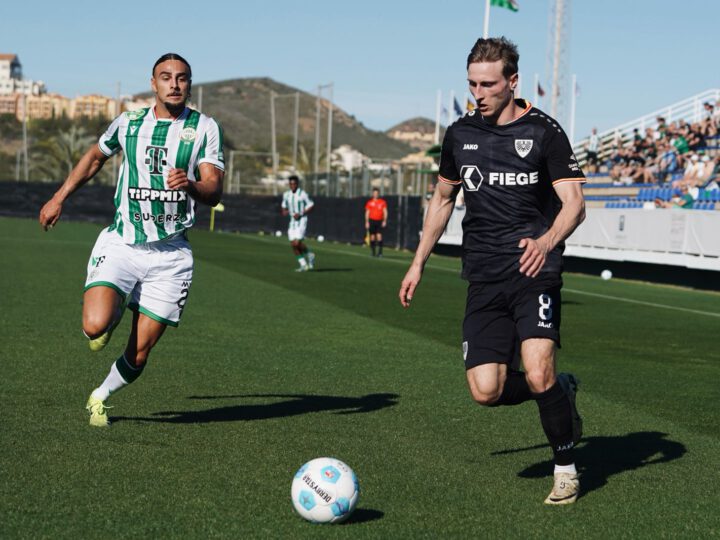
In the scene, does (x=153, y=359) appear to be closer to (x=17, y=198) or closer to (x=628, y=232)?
(x=628, y=232)

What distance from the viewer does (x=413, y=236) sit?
4206cm

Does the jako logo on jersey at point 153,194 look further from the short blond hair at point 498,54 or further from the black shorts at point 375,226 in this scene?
the black shorts at point 375,226

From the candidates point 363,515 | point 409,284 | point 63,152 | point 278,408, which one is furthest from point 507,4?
point 63,152

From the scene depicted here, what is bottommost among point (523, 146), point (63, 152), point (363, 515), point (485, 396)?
point (363, 515)

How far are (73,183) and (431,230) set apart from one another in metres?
2.41

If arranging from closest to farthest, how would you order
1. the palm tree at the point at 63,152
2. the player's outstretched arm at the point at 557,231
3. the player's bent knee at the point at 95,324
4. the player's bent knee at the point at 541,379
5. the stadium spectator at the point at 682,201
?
the player's outstretched arm at the point at 557,231, the player's bent knee at the point at 541,379, the player's bent knee at the point at 95,324, the stadium spectator at the point at 682,201, the palm tree at the point at 63,152

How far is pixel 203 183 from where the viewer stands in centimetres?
683

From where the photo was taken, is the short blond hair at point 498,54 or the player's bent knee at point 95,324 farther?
the player's bent knee at point 95,324

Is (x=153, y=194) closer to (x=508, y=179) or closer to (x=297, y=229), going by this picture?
(x=508, y=179)

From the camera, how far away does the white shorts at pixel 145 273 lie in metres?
7.14

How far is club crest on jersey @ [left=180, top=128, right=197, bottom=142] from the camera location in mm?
7137

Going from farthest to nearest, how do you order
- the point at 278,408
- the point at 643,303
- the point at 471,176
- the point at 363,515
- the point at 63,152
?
the point at 63,152, the point at 643,303, the point at 278,408, the point at 471,176, the point at 363,515

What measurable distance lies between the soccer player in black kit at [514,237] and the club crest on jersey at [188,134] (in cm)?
183

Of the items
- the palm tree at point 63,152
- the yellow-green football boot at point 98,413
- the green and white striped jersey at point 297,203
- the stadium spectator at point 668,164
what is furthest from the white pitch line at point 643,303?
the palm tree at point 63,152
